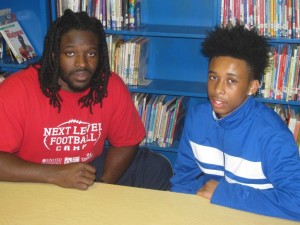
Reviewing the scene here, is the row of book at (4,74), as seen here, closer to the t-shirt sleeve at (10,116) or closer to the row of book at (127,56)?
the row of book at (127,56)

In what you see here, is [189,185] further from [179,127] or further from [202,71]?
[202,71]

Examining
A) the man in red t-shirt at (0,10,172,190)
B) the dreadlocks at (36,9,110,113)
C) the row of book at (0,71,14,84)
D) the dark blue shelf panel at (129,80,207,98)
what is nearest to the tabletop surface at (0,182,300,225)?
the man in red t-shirt at (0,10,172,190)

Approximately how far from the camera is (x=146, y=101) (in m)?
2.49

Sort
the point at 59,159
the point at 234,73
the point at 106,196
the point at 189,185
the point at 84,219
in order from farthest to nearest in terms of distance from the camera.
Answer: the point at 59,159, the point at 189,185, the point at 234,73, the point at 106,196, the point at 84,219

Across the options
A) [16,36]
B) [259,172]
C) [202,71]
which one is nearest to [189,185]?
[259,172]

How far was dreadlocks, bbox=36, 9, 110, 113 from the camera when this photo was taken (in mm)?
1613

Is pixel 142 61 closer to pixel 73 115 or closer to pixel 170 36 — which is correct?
pixel 170 36

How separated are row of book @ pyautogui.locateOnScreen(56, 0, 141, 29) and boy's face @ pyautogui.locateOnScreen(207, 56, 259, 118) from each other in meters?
1.04

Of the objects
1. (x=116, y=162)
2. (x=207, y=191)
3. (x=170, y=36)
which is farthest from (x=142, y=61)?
(x=207, y=191)

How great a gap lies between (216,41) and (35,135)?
0.77m

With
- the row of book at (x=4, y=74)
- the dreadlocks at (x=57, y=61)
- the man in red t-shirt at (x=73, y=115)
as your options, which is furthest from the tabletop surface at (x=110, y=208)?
the row of book at (x=4, y=74)

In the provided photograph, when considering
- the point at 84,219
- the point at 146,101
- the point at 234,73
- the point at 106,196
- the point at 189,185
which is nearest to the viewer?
the point at 84,219

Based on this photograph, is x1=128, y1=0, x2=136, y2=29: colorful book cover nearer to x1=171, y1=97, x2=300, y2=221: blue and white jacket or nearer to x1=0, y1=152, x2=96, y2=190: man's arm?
x1=171, y1=97, x2=300, y2=221: blue and white jacket

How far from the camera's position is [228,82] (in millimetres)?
1385
